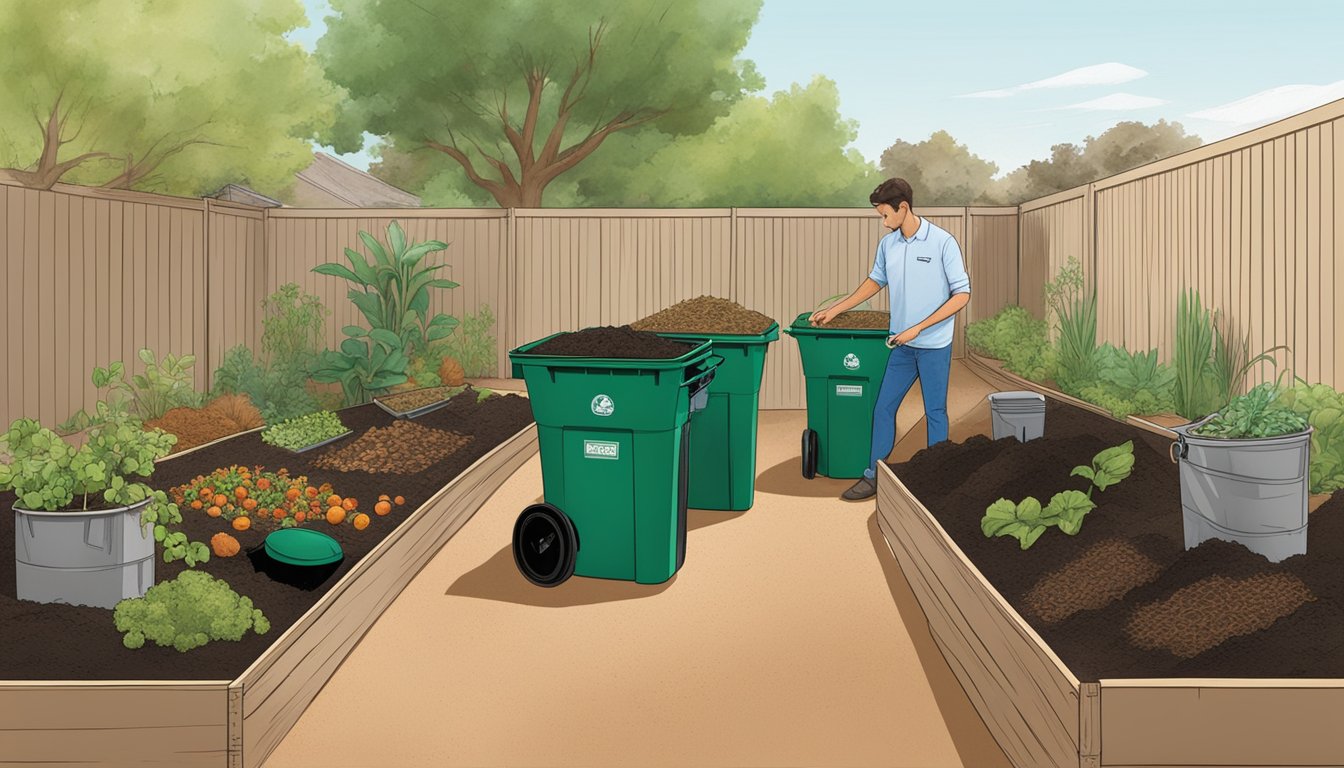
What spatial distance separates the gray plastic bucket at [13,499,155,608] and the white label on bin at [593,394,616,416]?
201 centimetres

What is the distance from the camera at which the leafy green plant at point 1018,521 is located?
15.9 ft

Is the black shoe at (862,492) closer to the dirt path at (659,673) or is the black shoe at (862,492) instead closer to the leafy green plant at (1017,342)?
the dirt path at (659,673)

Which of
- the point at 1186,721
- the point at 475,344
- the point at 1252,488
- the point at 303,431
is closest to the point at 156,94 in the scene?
the point at 475,344

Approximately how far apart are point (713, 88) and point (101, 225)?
1635 centimetres

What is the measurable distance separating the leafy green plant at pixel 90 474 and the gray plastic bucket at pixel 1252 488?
3808mm

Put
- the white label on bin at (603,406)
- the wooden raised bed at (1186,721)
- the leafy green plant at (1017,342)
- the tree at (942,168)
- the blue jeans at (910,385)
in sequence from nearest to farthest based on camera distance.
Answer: the wooden raised bed at (1186,721) → the white label on bin at (603,406) → the blue jeans at (910,385) → the leafy green plant at (1017,342) → the tree at (942,168)

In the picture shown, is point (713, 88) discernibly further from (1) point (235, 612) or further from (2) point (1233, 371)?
(1) point (235, 612)

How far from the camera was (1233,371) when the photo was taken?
24.2 feet

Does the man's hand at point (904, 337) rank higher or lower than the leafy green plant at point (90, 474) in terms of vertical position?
higher

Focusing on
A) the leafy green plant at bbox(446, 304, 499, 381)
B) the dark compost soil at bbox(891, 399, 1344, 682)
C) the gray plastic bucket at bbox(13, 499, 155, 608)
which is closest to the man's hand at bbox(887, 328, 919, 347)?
the dark compost soil at bbox(891, 399, 1344, 682)

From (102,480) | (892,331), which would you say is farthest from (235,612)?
(892,331)

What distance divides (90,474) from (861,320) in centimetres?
533

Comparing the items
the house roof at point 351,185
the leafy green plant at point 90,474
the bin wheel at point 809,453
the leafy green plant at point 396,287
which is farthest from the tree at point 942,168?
the leafy green plant at point 90,474

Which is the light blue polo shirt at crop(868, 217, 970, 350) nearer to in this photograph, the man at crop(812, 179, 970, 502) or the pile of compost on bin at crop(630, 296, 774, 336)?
the man at crop(812, 179, 970, 502)
